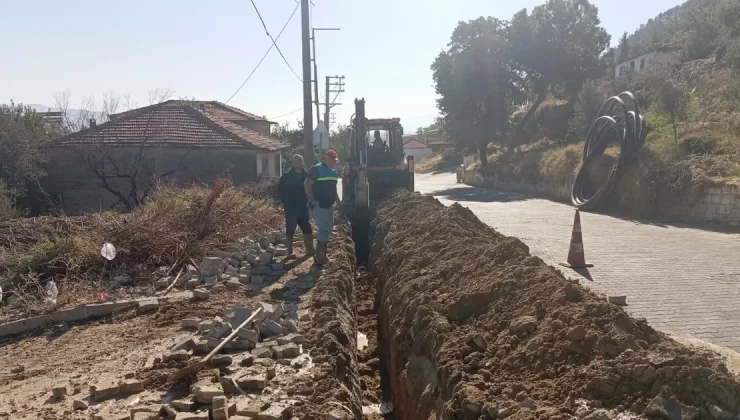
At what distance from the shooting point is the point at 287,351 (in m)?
5.20

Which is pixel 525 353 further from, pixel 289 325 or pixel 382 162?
pixel 382 162

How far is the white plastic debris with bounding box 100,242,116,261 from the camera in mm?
8188

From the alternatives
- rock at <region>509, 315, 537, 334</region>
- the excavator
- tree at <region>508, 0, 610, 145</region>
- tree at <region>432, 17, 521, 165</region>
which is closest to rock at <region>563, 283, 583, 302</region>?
rock at <region>509, 315, 537, 334</region>

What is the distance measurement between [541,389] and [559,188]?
19.6 meters

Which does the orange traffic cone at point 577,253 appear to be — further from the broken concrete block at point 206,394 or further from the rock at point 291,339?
the broken concrete block at point 206,394

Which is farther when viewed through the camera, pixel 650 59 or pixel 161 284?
pixel 650 59

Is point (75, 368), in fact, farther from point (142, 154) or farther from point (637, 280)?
point (142, 154)

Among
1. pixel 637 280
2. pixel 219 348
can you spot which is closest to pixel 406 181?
pixel 637 280

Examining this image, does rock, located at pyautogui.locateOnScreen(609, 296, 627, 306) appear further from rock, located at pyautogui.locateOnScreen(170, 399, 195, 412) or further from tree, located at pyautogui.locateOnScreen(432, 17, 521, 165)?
tree, located at pyautogui.locateOnScreen(432, 17, 521, 165)

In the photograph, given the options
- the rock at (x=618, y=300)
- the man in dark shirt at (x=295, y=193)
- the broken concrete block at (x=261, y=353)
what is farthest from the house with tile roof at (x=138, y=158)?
the rock at (x=618, y=300)

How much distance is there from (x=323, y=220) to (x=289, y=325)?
10.1 feet

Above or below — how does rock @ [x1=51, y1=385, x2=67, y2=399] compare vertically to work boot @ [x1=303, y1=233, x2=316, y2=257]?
below

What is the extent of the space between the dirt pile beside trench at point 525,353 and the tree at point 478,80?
1096 inches

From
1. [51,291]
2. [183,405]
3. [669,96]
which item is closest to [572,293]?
[183,405]
